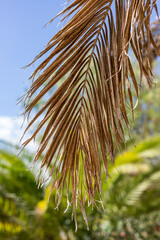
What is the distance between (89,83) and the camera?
136 centimetres

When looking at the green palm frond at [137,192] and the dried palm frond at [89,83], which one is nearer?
the dried palm frond at [89,83]

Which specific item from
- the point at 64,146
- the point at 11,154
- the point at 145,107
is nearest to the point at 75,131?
the point at 64,146

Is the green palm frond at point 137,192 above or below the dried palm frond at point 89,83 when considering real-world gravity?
below

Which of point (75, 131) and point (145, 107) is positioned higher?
point (75, 131)

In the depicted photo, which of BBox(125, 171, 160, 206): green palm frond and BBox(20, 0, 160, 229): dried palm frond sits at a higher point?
BBox(20, 0, 160, 229): dried palm frond

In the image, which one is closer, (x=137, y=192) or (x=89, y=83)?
(x=89, y=83)

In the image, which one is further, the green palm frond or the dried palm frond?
the green palm frond

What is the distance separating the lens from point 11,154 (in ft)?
19.1

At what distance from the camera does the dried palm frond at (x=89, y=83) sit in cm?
126

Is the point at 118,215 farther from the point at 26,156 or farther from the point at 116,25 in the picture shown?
the point at 116,25

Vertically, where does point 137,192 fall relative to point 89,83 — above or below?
below

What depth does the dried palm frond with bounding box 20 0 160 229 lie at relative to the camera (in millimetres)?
1265

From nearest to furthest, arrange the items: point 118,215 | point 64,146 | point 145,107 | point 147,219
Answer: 1. point 64,146
2. point 118,215
3. point 147,219
4. point 145,107

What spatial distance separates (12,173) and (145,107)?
6302mm
